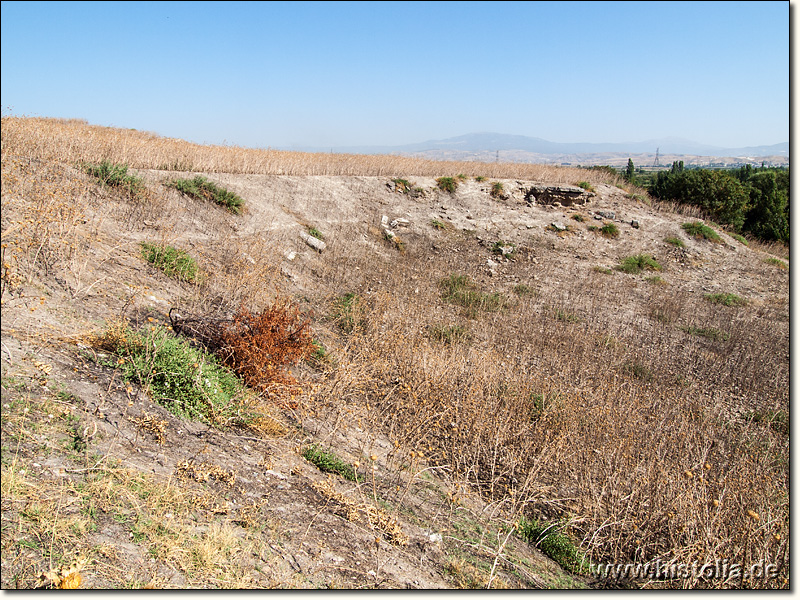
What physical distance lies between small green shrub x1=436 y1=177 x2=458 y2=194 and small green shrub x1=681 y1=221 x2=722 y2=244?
8740 mm

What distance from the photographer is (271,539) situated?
2900 mm

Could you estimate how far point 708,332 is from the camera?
10141 millimetres

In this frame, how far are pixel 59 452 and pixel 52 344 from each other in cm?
152

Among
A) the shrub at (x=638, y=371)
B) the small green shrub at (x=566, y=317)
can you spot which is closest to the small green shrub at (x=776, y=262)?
the small green shrub at (x=566, y=317)

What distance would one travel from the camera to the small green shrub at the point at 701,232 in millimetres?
17844

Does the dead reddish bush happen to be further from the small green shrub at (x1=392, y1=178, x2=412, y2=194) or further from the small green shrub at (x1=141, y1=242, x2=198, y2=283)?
the small green shrub at (x1=392, y1=178, x2=412, y2=194)

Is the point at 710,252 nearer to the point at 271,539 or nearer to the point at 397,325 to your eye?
the point at 397,325

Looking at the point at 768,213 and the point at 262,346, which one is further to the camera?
the point at 768,213

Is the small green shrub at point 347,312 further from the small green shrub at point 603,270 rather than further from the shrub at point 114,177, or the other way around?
the small green shrub at point 603,270

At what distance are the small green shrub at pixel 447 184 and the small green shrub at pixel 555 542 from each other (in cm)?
1433

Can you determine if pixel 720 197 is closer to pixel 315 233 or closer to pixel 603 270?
pixel 603 270

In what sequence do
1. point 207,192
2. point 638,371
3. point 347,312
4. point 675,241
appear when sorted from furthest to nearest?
point 675,241, point 207,192, point 347,312, point 638,371

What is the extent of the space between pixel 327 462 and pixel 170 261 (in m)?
4.84

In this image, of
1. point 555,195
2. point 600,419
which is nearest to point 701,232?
point 555,195
